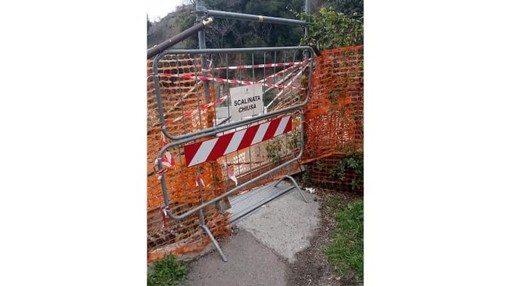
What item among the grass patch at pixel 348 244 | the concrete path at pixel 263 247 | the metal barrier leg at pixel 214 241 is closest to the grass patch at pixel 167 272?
the concrete path at pixel 263 247

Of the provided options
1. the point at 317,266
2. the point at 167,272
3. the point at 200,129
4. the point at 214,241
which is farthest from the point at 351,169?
the point at 167,272

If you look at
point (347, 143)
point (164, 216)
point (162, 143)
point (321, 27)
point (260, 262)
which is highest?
point (321, 27)

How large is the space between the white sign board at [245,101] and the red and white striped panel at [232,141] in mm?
145

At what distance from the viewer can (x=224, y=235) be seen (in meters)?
3.24

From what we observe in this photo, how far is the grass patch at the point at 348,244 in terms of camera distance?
280 centimetres

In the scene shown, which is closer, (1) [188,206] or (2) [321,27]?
(1) [188,206]

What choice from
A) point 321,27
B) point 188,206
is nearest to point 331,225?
point 188,206

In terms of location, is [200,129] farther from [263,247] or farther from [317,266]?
[317,266]

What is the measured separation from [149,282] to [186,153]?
101 cm

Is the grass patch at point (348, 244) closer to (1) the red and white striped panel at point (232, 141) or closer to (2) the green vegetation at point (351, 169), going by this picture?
(2) the green vegetation at point (351, 169)

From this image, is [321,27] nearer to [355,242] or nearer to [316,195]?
[316,195]

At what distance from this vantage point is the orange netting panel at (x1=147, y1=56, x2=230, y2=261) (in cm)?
287

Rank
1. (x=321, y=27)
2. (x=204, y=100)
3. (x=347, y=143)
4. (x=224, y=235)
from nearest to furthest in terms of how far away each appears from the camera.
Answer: (x=204, y=100) < (x=224, y=235) < (x=347, y=143) < (x=321, y=27)

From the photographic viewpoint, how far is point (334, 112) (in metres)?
4.09
